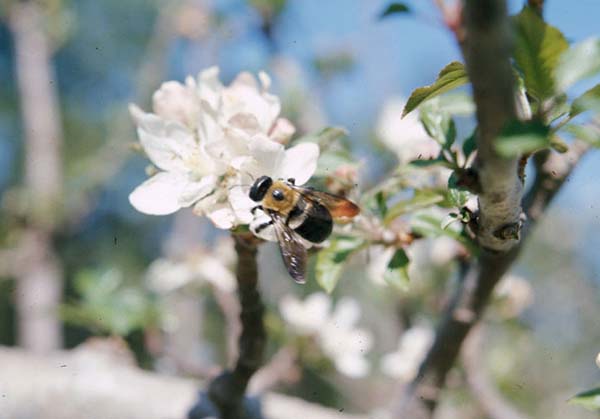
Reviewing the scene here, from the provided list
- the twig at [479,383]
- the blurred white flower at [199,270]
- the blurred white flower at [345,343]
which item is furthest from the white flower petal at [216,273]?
the twig at [479,383]

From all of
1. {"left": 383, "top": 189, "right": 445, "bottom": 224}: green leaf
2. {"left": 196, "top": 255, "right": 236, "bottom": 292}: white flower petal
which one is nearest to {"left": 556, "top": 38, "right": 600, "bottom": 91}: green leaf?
{"left": 383, "top": 189, "right": 445, "bottom": 224}: green leaf

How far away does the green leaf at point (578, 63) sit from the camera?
494mm

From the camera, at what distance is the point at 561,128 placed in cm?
52

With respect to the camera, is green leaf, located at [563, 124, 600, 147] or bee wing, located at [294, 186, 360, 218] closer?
green leaf, located at [563, 124, 600, 147]

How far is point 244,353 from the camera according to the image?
2.83 ft

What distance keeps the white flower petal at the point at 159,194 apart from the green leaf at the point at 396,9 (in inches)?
16.2

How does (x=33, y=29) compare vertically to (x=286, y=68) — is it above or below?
above

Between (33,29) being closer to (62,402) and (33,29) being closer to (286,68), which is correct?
(286,68)

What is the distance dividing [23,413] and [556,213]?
5.01 metres

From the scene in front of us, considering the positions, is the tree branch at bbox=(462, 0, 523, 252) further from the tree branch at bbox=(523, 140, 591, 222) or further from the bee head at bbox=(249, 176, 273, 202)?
the tree branch at bbox=(523, 140, 591, 222)

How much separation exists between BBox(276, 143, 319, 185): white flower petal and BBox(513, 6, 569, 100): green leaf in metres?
0.25

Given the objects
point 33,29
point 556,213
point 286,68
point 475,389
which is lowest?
point 556,213

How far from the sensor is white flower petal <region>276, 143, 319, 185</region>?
0.70 meters

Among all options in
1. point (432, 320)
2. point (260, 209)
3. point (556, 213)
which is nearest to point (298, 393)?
point (556, 213)
